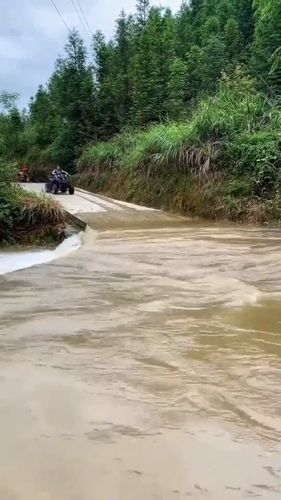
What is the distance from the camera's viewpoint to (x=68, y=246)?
938cm

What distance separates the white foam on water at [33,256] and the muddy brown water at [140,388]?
1.22 meters

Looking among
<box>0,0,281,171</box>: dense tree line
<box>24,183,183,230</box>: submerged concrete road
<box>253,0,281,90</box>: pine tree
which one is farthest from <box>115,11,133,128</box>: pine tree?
<box>24,183,183,230</box>: submerged concrete road

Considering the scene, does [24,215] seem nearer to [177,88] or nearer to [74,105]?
[177,88]

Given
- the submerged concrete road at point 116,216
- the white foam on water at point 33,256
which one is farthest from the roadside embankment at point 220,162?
the white foam on water at point 33,256

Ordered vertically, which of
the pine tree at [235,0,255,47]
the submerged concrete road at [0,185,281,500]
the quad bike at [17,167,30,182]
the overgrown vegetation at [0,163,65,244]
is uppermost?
the pine tree at [235,0,255,47]

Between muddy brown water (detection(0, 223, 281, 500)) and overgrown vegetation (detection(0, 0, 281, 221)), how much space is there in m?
6.12

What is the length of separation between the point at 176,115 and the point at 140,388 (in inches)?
761

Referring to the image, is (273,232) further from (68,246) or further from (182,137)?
(182,137)

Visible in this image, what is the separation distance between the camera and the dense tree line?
22328 mm

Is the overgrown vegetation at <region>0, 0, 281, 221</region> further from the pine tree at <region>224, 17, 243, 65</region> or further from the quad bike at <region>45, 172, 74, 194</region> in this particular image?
the quad bike at <region>45, 172, 74, 194</region>

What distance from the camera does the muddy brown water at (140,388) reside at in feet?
7.75

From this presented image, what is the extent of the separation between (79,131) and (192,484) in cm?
2947

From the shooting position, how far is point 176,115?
853 inches

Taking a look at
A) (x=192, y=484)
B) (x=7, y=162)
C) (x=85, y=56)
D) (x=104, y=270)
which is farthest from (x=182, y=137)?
(x=85, y=56)
